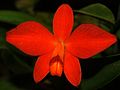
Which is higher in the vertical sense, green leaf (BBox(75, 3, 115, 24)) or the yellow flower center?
green leaf (BBox(75, 3, 115, 24))

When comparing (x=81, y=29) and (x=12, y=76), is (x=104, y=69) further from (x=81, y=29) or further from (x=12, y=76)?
(x=12, y=76)

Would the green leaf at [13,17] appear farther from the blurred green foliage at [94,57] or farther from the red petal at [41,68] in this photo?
the red petal at [41,68]

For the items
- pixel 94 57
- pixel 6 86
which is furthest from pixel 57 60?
pixel 6 86

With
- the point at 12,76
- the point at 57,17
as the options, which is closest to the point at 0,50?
the point at 12,76

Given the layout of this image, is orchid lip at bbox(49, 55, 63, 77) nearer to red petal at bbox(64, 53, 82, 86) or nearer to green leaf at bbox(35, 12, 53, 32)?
red petal at bbox(64, 53, 82, 86)

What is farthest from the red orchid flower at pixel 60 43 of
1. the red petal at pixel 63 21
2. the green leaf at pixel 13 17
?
the green leaf at pixel 13 17

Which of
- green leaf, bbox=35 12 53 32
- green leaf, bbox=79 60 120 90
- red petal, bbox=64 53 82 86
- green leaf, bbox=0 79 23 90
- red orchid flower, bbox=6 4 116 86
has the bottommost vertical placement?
green leaf, bbox=0 79 23 90

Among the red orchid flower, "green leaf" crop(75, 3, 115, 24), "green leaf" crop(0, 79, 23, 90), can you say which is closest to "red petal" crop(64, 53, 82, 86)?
the red orchid flower
